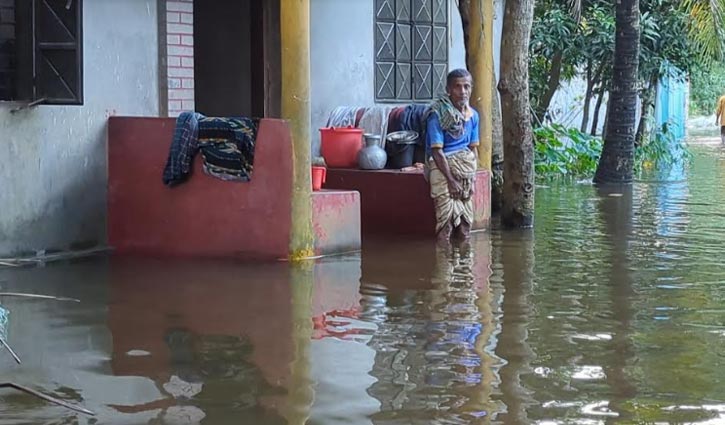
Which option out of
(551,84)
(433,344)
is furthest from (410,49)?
(433,344)

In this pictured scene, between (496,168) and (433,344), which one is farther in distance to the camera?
(496,168)

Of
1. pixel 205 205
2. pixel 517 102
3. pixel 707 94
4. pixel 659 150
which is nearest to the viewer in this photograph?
pixel 205 205

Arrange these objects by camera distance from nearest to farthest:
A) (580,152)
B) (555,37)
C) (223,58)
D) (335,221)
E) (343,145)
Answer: (335,221)
(343,145)
(223,58)
(555,37)
(580,152)

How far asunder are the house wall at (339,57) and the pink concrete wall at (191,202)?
10.8 ft

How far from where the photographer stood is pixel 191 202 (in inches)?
384

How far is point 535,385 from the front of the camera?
5.62m

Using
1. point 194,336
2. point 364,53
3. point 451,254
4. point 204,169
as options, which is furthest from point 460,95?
point 194,336

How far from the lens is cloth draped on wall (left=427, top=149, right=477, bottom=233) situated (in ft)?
34.5

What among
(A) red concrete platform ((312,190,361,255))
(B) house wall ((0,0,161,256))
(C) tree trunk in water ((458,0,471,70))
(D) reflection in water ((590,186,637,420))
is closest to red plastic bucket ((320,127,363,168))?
(C) tree trunk in water ((458,0,471,70))

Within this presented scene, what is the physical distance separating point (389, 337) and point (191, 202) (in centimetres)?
352

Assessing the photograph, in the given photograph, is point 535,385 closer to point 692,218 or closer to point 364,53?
point 692,218

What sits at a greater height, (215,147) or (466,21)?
(466,21)

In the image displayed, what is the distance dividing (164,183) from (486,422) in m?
5.38

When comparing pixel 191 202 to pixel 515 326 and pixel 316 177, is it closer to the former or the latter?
pixel 316 177
